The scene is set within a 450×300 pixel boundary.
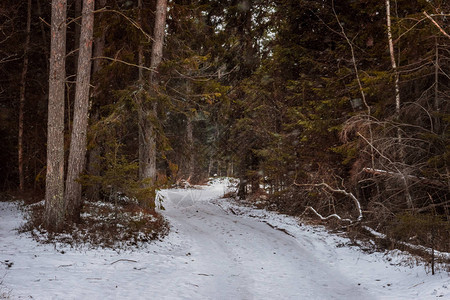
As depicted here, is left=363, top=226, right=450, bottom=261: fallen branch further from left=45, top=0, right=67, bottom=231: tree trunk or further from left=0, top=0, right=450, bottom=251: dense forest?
left=45, top=0, right=67, bottom=231: tree trunk

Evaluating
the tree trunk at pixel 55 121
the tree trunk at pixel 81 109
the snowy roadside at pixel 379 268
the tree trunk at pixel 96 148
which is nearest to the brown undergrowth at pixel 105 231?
the tree trunk at pixel 55 121

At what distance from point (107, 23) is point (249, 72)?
29.9 feet

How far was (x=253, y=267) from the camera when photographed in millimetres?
7582

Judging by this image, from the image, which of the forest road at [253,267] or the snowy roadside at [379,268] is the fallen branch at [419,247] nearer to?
the snowy roadside at [379,268]

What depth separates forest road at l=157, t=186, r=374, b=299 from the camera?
5.99 metres

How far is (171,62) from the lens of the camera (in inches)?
424

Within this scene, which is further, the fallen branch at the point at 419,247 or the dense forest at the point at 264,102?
the dense forest at the point at 264,102

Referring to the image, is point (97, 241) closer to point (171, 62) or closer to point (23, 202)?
point (171, 62)

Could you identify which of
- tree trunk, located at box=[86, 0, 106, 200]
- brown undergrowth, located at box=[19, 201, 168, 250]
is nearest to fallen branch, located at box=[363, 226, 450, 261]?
brown undergrowth, located at box=[19, 201, 168, 250]

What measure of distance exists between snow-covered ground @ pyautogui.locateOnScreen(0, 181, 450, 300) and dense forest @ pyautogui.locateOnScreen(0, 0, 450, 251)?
1.18 meters

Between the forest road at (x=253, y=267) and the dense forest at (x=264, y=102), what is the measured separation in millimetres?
1962

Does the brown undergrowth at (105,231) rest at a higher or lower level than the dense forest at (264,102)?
lower

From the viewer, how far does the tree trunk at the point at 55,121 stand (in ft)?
28.2

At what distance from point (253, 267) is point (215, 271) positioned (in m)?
1.01
